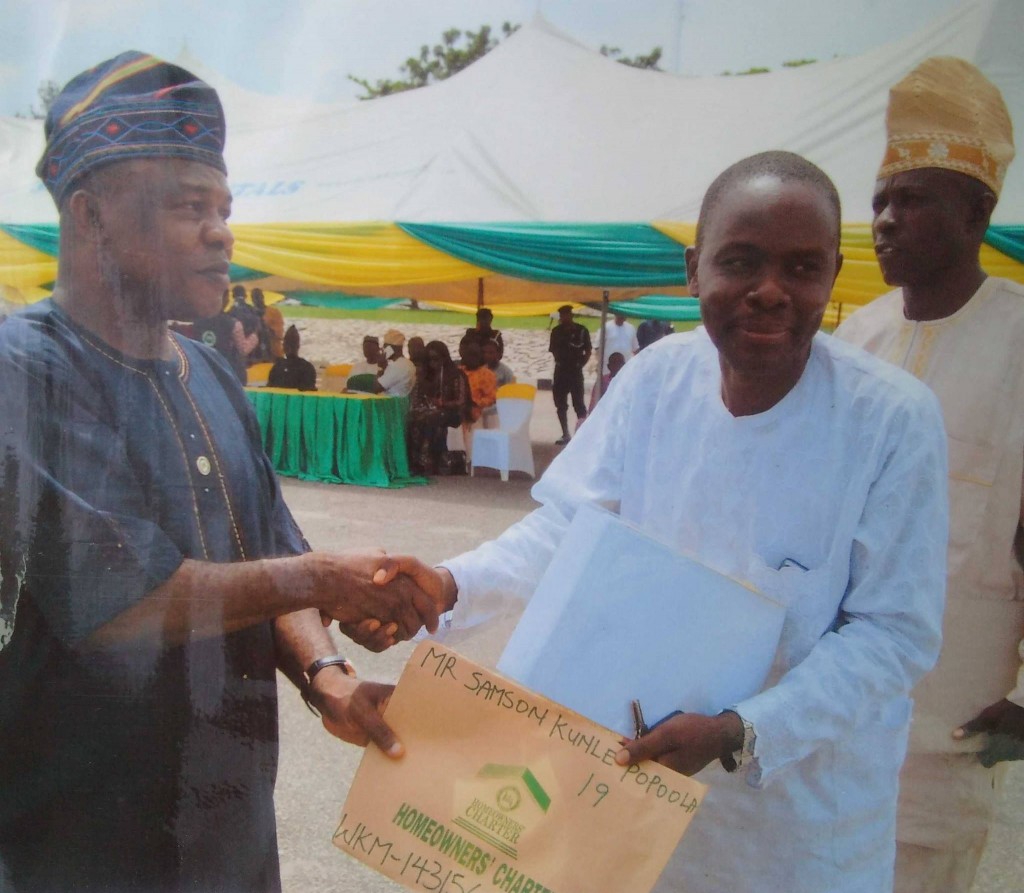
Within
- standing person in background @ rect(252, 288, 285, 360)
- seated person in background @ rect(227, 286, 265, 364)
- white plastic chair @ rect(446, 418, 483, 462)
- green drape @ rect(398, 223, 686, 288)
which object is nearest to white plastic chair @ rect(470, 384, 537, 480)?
white plastic chair @ rect(446, 418, 483, 462)

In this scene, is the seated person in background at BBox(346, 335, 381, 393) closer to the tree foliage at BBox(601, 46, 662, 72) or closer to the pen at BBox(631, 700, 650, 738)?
the tree foliage at BBox(601, 46, 662, 72)

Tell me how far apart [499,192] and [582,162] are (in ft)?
0.67

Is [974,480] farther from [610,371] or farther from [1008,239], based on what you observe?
[610,371]

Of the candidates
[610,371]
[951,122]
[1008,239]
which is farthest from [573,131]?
[1008,239]

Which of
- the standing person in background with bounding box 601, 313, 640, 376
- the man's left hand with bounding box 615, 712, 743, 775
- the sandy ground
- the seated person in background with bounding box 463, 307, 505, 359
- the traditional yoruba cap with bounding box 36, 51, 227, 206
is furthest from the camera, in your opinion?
the seated person in background with bounding box 463, 307, 505, 359

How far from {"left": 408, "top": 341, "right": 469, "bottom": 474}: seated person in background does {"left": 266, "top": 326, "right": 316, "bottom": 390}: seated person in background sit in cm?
39

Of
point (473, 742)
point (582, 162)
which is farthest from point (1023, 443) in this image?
point (473, 742)

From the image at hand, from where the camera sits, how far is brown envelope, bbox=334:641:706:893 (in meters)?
1.06

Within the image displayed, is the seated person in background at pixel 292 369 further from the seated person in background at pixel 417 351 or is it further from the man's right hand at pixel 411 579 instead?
the man's right hand at pixel 411 579

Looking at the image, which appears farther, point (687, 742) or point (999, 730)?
point (999, 730)

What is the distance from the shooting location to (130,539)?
120 cm

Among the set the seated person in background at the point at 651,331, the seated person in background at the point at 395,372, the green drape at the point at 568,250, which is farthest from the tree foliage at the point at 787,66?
the seated person in background at the point at 395,372

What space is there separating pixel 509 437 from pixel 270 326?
3.40ft

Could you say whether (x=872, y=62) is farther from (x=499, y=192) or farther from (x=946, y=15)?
(x=499, y=192)
